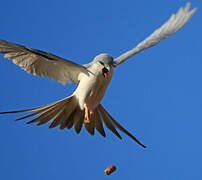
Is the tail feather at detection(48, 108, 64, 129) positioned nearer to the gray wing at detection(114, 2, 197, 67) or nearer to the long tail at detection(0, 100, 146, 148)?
the long tail at detection(0, 100, 146, 148)

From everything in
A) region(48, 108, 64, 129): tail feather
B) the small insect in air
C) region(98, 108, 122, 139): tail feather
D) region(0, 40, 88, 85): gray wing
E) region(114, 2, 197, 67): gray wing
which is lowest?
the small insect in air

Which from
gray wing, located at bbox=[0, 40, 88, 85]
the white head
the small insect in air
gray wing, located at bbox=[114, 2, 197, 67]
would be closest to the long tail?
gray wing, located at bbox=[0, 40, 88, 85]

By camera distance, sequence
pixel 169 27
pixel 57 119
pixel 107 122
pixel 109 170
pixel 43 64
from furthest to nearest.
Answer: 1. pixel 169 27
2. pixel 107 122
3. pixel 57 119
4. pixel 43 64
5. pixel 109 170

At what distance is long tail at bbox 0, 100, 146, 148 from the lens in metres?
5.78

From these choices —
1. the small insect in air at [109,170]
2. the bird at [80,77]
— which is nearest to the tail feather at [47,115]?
the bird at [80,77]

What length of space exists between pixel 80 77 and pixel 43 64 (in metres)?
0.53

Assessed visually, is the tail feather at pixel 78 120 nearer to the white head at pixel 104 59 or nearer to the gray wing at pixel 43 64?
the gray wing at pixel 43 64

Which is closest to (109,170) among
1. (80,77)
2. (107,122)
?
(107,122)

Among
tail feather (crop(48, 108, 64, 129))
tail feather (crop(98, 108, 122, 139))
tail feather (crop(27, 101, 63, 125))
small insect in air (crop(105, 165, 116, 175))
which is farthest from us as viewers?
tail feather (crop(98, 108, 122, 139))

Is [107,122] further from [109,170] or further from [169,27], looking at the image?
[169,27]

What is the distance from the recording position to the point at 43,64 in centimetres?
575

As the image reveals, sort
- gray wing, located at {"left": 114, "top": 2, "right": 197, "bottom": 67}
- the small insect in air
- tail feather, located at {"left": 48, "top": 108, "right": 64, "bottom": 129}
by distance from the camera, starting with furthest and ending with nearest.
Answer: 1. gray wing, located at {"left": 114, "top": 2, "right": 197, "bottom": 67}
2. tail feather, located at {"left": 48, "top": 108, "right": 64, "bottom": 129}
3. the small insect in air

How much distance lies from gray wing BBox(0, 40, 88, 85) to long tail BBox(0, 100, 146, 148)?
34 cm

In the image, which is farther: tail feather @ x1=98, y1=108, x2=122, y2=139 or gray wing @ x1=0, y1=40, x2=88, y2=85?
tail feather @ x1=98, y1=108, x2=122, y2=139
